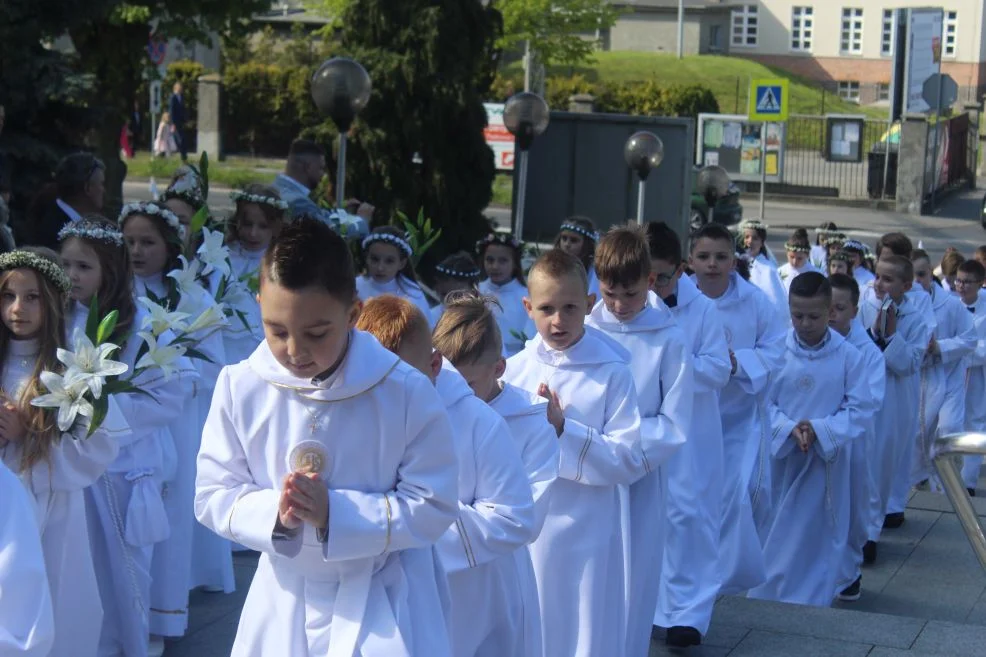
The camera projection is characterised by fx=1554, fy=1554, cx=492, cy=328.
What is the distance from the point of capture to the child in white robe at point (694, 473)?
743 cm

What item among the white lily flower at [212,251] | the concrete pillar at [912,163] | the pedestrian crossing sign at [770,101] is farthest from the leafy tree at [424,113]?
the concrete pillar at [912,163]

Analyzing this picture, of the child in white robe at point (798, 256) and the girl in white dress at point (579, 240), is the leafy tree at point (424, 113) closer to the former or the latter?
the child in white robe at point (798, 256)

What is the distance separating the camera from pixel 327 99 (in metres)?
11.9

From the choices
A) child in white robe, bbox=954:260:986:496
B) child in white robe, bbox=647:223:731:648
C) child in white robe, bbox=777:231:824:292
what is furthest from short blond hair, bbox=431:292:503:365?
child in white robe, bbox=777:231:824:292

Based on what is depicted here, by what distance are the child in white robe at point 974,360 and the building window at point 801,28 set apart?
210 feet

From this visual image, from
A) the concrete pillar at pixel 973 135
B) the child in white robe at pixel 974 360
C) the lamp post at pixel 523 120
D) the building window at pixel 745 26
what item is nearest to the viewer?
the child in white robe at pixel 974 360

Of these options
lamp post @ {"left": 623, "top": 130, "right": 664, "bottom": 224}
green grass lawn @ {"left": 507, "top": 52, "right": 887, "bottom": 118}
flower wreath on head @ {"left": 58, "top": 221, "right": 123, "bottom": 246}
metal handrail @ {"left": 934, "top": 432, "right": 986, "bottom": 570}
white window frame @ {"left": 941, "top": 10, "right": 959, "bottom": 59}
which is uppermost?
white window frame @ {"left": 941, "top": 10, "right": 959, "bottom": 59}

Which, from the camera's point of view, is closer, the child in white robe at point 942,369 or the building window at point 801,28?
the child in white robe at point 942,369

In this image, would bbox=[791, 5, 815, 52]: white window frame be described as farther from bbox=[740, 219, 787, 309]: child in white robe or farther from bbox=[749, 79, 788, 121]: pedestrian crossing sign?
bbox=[740, 219, 787, 309]: child in white robe

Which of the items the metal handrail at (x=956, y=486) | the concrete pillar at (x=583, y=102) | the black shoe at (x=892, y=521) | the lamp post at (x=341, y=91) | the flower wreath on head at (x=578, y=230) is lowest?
the black shoe at (x=892, y=521)

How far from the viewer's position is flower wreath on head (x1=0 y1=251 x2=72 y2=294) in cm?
532

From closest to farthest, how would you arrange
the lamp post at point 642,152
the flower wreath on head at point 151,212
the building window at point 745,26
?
1. the flower wreath on head at point 151,212
2. the lamp post at point 642,152
3. the building window at point 745,26

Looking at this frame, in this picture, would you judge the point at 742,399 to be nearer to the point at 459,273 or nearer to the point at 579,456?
the point at 459,273

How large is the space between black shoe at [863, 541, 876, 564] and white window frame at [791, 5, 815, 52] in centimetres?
6741
